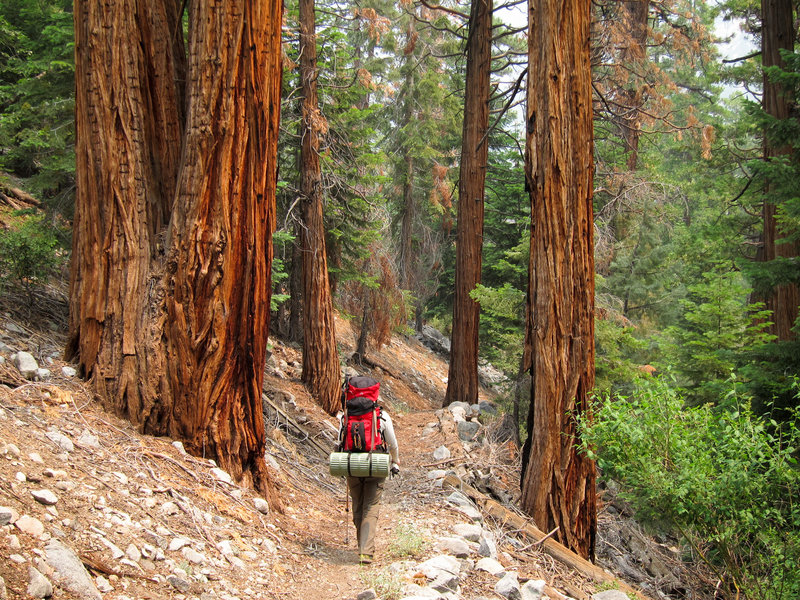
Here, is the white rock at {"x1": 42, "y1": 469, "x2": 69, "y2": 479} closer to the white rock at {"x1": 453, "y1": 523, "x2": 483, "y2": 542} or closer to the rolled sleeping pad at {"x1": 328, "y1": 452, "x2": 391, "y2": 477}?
the rolled sleeping pad at {"x1": 328, "y1": 452, "x2": 391, "y2": 477}

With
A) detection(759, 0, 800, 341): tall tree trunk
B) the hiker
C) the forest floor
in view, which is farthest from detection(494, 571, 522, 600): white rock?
detection(759, 0, 800, 341): tall tree trunk

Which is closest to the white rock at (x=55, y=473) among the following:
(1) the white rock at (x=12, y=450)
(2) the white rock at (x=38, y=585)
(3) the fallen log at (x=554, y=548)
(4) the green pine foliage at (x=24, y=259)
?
(1) the white rock at (x=12, y=450)

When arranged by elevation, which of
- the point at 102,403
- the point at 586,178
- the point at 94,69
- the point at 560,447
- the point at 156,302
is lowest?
the point at 560,447

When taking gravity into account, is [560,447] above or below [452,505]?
above

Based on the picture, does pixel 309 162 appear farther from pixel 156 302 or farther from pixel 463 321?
pixel 156 302

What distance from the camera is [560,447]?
6.25 meters

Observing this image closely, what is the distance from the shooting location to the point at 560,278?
20.6 feet

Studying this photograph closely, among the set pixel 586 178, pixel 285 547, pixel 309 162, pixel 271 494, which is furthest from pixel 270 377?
pixel 586 178

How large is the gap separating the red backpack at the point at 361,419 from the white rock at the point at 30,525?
2.44 meters

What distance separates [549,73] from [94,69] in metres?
4.32

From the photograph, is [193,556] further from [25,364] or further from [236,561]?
[25,364]

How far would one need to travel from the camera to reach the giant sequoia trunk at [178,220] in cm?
562

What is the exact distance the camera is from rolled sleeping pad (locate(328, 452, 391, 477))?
17.3 ft

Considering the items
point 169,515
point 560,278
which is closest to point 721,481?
point 560,278
